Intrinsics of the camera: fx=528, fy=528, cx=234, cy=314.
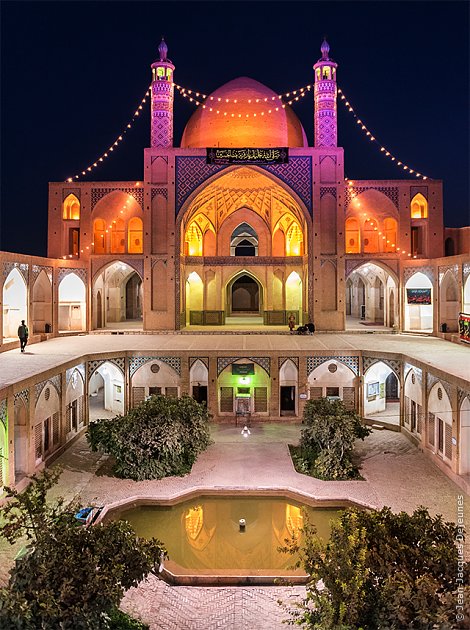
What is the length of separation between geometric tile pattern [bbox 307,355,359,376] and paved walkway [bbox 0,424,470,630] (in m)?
1.43

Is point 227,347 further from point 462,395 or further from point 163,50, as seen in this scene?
point 163,50

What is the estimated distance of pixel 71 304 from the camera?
1769 cm

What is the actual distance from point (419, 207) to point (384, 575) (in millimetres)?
15813

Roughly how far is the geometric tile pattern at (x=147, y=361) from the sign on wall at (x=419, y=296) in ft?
28.2

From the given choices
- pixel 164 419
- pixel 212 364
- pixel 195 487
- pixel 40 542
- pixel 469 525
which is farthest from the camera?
pixel 212 364

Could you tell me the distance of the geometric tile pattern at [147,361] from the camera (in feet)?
40.3

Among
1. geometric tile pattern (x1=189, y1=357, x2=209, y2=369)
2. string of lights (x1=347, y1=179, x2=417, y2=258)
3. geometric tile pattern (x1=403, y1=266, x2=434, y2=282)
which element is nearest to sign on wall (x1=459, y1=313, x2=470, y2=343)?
geometric tile pattern (x1=403, y1=266, x2=434, y2=282)

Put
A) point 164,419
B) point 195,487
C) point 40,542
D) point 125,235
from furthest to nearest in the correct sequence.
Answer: point 125,235
point 164,419
point 195,487
point 40,542

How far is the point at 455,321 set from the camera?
15.7 metres

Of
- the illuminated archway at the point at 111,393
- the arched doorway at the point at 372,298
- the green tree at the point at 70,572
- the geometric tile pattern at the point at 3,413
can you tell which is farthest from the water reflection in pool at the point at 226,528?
the arched doorway at the point at 372,298

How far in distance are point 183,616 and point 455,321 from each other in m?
13.0

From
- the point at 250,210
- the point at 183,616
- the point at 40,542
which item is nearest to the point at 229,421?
the point at 183,616

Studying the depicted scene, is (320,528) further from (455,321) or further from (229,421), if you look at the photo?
(455,321)

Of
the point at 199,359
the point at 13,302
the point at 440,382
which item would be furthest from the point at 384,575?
the point at 13,302
